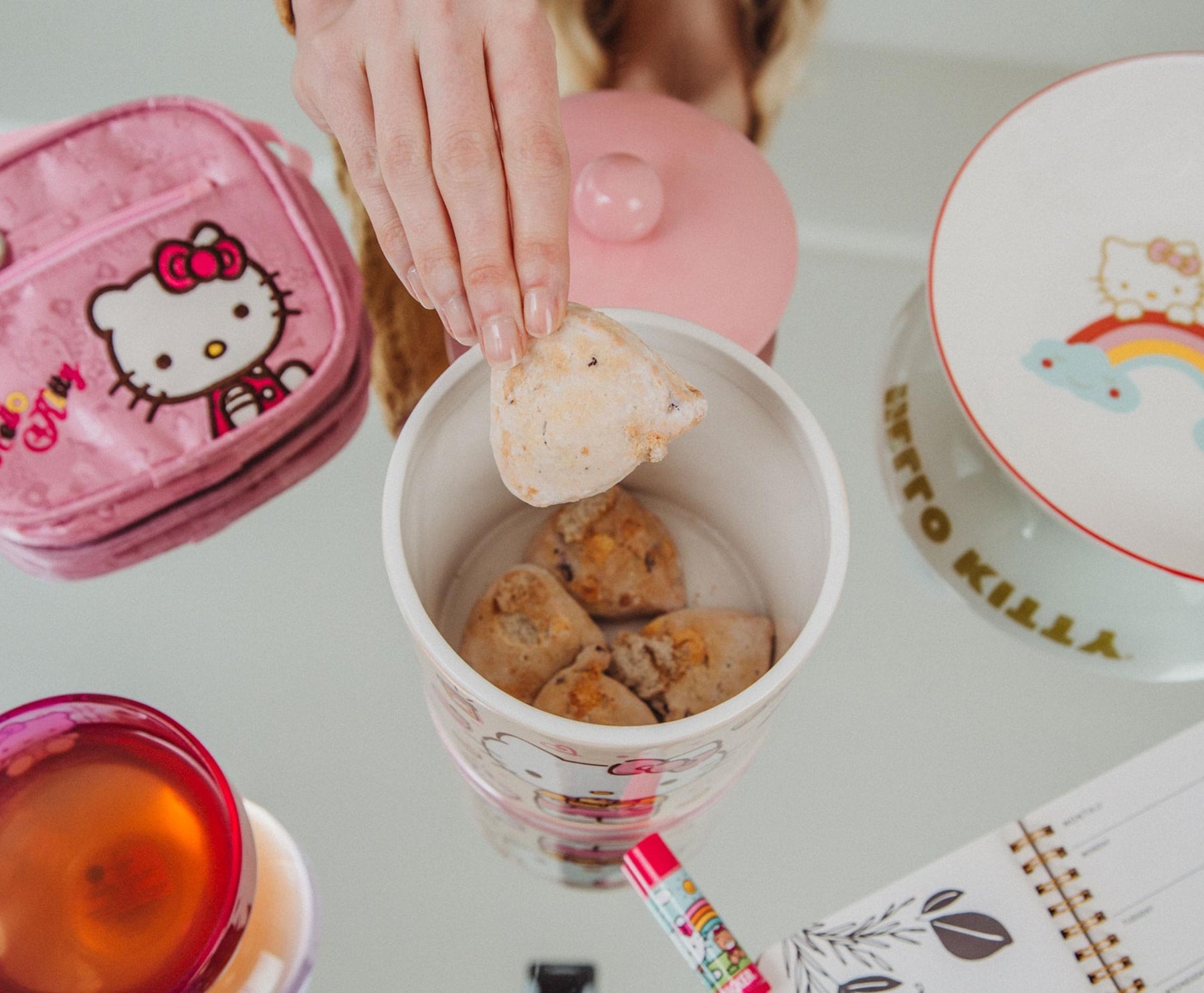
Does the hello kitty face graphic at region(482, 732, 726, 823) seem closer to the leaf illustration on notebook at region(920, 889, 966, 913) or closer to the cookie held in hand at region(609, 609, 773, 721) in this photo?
the cookie held in hand at region(609, 609, 773, 721)

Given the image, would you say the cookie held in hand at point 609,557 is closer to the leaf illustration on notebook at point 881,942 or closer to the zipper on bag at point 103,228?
the leaf illustration on notebook at point 881,942

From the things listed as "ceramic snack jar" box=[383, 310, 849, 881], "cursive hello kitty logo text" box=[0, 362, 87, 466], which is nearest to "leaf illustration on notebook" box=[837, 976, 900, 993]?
"ceramic snack jar" box=[383, 310, 849, 881]

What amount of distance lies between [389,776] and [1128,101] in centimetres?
57

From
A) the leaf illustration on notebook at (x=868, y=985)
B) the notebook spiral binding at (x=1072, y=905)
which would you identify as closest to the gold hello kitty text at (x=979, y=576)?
the notebook spiral binding at (x=1072, y=905)

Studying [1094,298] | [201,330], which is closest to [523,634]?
[201,330]

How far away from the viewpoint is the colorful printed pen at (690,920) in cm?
43

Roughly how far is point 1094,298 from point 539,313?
1.17 feet

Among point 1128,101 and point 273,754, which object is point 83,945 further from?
point 1128,101

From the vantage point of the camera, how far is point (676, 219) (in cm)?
52

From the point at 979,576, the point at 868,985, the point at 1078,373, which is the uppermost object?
the point at 1078,373

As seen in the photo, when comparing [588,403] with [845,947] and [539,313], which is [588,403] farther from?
[845,947]

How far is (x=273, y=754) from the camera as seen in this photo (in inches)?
21.6

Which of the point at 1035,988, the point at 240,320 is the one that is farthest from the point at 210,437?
the point at 1035,988

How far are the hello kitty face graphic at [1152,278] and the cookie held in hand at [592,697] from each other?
0.36 m
